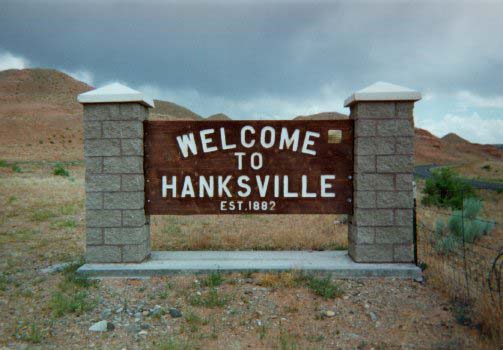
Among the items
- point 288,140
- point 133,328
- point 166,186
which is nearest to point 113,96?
point 166,186

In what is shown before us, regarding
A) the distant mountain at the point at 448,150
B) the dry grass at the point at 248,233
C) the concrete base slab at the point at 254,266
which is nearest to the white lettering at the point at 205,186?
the concrete base slab at the point at 254,266

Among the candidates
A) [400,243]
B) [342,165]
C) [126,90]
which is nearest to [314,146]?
[342,165]

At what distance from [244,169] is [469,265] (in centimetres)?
408

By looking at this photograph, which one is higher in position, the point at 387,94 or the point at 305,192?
the point at 387,94

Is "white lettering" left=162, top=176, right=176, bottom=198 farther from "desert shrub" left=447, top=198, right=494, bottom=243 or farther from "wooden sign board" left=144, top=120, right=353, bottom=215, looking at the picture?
"desert shrub" left=447, top=198, right=494, bottom=243

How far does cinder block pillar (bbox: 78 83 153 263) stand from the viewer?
6207mm

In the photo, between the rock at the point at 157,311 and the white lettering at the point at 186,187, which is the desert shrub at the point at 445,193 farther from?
the rock at the point at 157,311

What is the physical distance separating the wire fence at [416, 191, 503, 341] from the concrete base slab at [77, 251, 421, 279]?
578mm

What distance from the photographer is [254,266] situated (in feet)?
20.1

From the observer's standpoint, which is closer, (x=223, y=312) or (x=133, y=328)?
(x=133, y=328)

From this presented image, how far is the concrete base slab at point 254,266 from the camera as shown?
596 cm

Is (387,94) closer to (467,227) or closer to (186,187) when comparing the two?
(186,187)

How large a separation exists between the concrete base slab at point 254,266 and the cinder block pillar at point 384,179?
245 mm

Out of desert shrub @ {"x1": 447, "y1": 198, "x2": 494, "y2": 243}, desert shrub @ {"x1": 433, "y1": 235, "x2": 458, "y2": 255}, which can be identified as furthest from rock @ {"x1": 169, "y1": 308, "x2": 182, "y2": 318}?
desert shrub @ {"x1": 447, "y1": 198, "x2": 494, "y2": 243}
